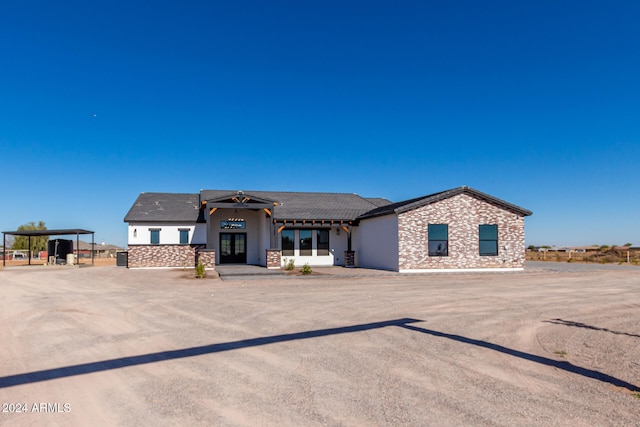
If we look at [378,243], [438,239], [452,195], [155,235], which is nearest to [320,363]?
[438,239]

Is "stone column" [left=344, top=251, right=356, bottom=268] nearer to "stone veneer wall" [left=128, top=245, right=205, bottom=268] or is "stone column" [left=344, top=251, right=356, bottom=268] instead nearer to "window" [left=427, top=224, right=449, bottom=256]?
"window" [left=427, top=224, right=449, bottom=256]

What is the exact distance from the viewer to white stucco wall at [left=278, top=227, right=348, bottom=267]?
27.3m

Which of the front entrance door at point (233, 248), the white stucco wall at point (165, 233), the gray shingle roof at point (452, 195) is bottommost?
the front entrance door at point (233, 248)

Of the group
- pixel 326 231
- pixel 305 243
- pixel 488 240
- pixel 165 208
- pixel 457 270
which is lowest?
pixel 457 270

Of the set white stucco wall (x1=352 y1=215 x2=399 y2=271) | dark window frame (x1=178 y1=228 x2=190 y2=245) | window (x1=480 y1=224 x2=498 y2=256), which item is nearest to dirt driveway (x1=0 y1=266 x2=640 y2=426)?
white stucco wall (x1=352 y1=215 x2=399 y2=271)

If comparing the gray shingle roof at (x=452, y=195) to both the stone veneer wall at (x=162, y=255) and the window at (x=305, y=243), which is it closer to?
the window at (x=305, y=243)

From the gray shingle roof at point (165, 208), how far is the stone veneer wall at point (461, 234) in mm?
13998

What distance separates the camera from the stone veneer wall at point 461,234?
22.9 metres

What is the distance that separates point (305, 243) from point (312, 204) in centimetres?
382

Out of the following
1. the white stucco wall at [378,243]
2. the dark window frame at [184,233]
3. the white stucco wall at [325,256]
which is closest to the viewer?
the white stucco wall at [378,243]

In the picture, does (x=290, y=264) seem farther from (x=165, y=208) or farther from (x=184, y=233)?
(x=165, y=208)

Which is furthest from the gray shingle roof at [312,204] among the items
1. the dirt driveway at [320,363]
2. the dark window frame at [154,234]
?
the dirt driveway at [320,363]

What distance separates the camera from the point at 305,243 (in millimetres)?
27625

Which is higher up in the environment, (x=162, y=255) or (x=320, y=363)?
(x=162, y=255)
